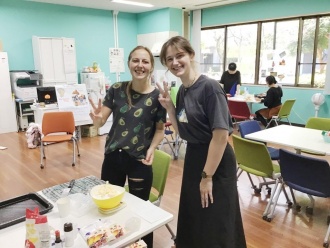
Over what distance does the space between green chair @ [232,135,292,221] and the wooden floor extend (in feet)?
0.58

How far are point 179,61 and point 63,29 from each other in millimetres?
6565

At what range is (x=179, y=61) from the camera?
1430 millimetres

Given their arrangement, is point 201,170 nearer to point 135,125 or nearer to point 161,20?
point 135,125

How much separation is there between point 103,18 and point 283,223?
7.10 meters

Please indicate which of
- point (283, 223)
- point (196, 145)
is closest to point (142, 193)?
point (196, 145)

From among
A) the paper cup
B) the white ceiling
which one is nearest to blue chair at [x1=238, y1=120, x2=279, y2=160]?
the paper cup

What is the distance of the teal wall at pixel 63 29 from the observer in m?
6.32

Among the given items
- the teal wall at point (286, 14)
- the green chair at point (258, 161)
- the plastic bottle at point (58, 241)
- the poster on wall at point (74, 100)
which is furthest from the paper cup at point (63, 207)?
the teal wall at point (286, 14)

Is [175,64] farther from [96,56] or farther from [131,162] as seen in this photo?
[96,56]

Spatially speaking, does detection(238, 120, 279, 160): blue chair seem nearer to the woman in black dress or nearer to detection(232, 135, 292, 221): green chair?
detection(232, 135, 292, 221): green chair

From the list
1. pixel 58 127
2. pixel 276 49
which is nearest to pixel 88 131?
pixel 58 127

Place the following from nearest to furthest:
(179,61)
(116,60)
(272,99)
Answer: (179,61) < (272,99) < (116,60)

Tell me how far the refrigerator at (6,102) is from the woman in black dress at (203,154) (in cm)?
553

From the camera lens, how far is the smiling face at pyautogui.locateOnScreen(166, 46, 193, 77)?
1429 mm
